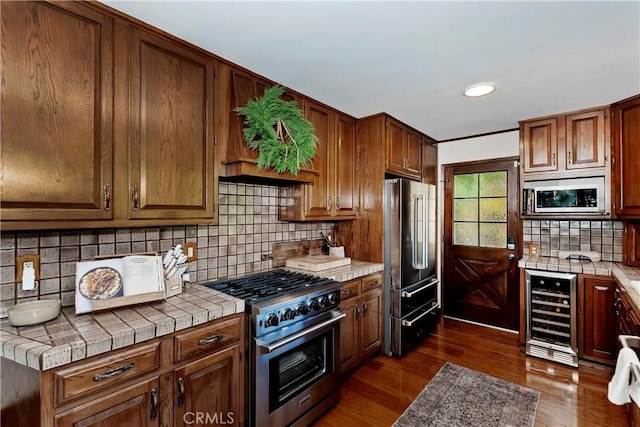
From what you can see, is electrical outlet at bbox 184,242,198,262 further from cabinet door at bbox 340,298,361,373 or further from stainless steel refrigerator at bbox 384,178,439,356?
stainless steel refrigerator at bbox 384,178,439,356

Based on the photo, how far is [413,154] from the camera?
357 cm

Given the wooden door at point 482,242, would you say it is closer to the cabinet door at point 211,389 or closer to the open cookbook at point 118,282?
the cabinet door at point 211,389

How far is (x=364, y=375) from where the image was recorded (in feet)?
8.83

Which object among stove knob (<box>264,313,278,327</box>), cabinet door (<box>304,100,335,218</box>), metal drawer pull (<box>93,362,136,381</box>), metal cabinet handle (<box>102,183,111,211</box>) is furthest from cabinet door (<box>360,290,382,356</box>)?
metal cabinet handle (<box>102,183,111,211</box>)

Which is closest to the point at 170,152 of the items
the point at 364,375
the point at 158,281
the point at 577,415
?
the point at 158,281

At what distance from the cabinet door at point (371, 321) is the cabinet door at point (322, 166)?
2.90ft

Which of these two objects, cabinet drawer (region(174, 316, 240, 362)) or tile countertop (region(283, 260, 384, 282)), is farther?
tile countertop (region(283, 260, 384, 282))

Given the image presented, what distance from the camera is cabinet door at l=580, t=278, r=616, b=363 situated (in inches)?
104

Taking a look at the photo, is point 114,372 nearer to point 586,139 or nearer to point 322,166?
point 322,166

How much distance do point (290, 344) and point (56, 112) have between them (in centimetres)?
168

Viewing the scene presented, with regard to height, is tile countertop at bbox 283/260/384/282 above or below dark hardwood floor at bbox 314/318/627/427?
above

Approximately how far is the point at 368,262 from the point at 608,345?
2158 millimetres

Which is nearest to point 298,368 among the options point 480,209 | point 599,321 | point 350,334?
point 350,334

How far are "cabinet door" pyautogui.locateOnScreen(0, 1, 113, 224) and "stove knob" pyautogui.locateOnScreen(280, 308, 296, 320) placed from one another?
1078 mm
